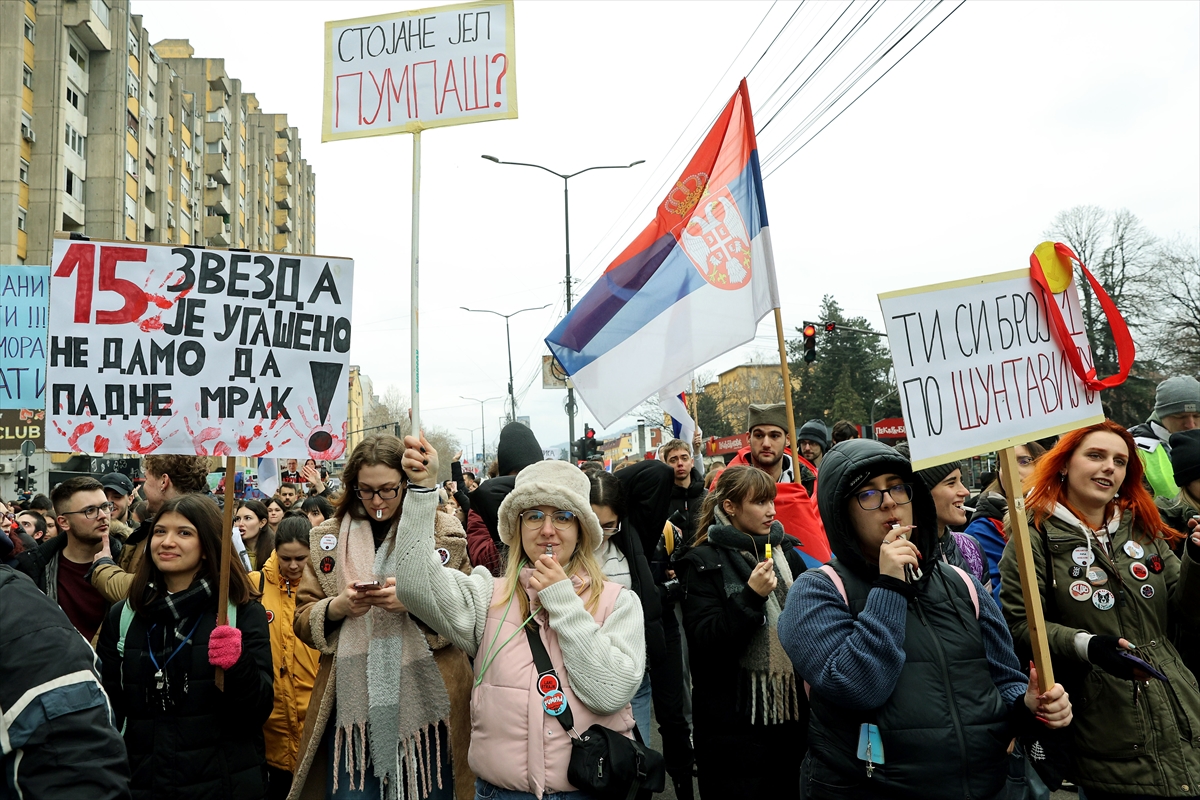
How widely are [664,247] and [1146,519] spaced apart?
11.3 feet

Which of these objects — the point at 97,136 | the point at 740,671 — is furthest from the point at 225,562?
the point at 97,136

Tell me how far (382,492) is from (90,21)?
4459cm

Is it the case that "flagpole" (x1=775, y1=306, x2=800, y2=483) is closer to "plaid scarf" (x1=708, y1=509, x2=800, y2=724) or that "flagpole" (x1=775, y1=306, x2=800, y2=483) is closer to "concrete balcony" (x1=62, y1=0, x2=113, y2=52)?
"plaid scarf" (x1=708, y1=509, x2=800, y2=724)

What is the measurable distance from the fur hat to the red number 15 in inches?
71.2

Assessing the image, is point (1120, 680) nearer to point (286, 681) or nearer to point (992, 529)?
point (992, 529)

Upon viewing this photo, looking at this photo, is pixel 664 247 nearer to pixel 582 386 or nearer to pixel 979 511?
pixel 582 386

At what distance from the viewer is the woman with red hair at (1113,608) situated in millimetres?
3312

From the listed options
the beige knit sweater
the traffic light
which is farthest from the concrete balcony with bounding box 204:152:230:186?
the beige knit sweater

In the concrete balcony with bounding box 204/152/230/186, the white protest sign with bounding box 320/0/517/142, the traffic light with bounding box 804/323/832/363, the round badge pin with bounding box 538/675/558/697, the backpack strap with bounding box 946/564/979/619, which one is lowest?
the round badge pin with bounding box 538/675/558/697

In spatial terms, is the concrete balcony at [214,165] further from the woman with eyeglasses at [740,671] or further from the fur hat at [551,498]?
the fur hat at [551,498]

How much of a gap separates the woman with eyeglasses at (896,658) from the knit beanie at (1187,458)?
66.6 inches

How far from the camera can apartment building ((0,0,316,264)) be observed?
36.6m

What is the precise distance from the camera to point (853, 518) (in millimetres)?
3049

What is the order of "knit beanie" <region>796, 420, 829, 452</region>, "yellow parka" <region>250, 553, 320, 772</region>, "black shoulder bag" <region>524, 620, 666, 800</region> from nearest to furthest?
1. "black shoulder bag" <region>524, 620, 666, 800</region>
2. "yellow parka" <region>250, 553, 320, 772</region>
3. "knit beanie" <region>796, 420, 829, 452</region>
